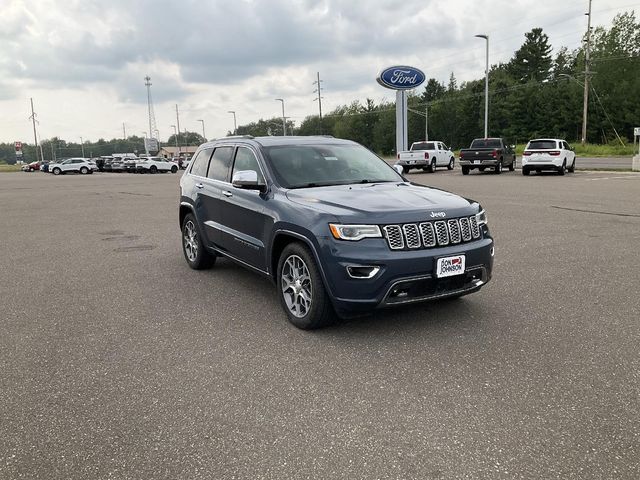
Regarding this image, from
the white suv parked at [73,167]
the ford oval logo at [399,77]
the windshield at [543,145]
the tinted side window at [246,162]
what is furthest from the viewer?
the white suv parked at [73,167]

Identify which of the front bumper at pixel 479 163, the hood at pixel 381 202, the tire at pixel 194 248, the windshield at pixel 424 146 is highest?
the windshield at pixel 424 146

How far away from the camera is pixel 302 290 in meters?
4.67

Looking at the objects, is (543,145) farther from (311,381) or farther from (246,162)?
(311,381)

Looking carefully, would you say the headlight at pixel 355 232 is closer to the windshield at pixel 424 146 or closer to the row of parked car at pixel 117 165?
the windshield at pixel 424 146

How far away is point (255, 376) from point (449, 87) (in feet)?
393

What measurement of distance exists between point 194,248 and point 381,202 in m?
3.33

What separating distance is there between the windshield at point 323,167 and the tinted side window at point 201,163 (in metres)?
1.50

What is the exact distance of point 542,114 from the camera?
8019 cm

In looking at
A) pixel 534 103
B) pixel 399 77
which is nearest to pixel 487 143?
pixel 399 77

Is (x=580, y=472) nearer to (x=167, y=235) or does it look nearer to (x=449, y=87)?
(x=167, y=235)

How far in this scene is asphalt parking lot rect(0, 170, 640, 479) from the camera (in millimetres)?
2750

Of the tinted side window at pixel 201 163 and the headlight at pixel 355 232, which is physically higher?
the tinted side window at pixel 201 163

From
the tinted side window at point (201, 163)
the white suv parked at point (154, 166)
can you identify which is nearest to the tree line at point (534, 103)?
the white suv parked at point (154, 166)

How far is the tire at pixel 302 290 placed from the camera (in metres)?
4.43
